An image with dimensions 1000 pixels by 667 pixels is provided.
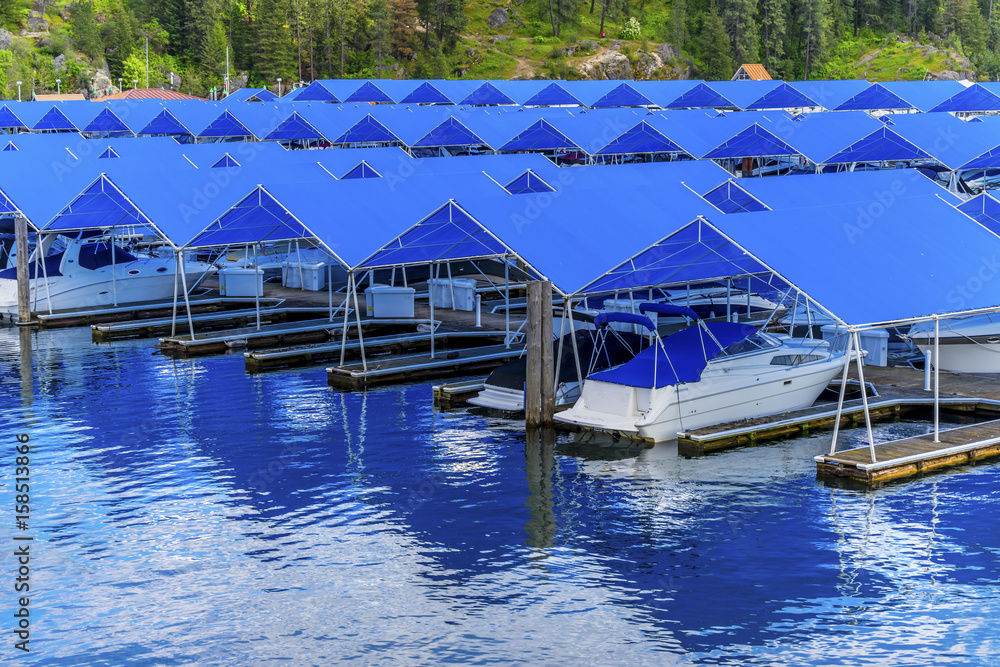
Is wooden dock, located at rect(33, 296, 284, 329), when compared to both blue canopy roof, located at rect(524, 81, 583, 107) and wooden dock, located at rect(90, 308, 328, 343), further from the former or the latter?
blue canopy roof, located at rect(524, 81, 583, 107)

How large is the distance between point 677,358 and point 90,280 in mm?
19992

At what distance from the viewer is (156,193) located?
3253 cm

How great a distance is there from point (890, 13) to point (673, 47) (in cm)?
3216

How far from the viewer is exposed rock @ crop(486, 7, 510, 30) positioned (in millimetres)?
141000

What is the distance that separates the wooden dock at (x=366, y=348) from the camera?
27.9 m

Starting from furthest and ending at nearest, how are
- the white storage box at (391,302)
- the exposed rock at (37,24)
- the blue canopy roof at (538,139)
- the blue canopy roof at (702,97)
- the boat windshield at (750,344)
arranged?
the exposed rock at (37,24) < the blue canopy roof at (702,97) < the blue canopy roof at (538,139) < the white storage box at (391,302) < the boat windshield at (750,344)

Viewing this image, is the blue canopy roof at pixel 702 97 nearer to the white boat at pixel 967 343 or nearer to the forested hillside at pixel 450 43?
the white boat at pixel 967 343

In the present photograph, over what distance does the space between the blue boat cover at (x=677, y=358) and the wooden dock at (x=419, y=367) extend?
5.90m

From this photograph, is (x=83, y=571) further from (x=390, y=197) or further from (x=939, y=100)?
(x=939, y=100)

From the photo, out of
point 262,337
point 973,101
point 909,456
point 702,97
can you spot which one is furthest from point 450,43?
point 909,456

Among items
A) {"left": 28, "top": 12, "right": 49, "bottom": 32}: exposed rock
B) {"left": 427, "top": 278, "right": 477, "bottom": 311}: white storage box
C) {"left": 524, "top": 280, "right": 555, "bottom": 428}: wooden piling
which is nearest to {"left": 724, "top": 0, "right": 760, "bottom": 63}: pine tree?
{"left": 28, "top": 12, "right": 49, "bottom": 32}: exposed rock

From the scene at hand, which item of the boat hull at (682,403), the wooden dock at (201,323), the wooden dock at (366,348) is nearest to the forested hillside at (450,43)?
the wooden dock at (201,323)

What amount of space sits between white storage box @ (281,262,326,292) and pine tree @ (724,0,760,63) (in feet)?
355

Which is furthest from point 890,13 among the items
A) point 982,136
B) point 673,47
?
point 982,136
